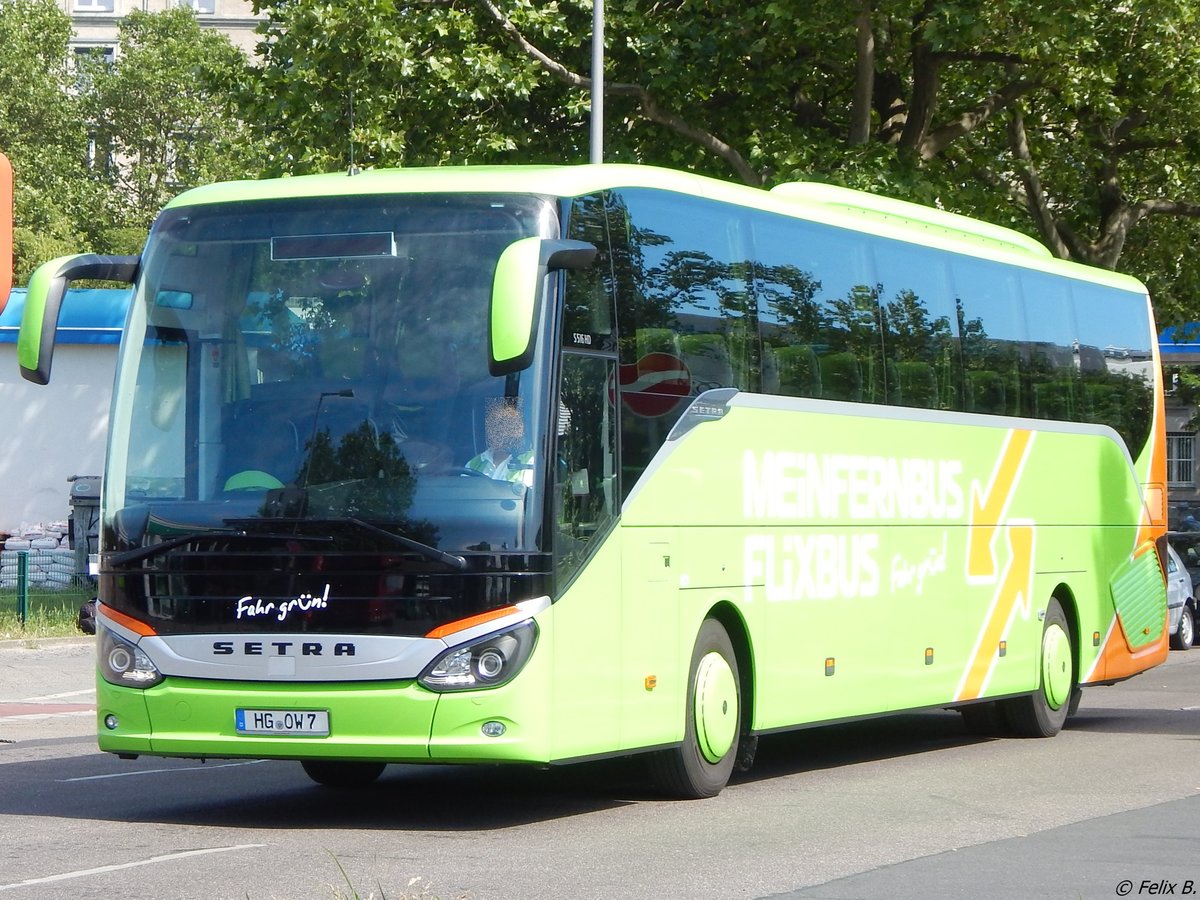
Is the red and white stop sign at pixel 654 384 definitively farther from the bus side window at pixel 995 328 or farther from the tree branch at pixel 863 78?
the tree branch at pixel 863 78

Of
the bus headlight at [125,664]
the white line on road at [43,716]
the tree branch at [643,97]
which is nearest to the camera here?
the bus headlight at [125,664]

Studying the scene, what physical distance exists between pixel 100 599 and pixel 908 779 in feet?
17.6

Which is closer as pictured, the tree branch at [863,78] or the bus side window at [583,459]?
the bus side window at [583,459]

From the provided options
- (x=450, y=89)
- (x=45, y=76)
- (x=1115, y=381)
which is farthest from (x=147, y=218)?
(x=1115, y=381)

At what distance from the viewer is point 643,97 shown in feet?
89.0

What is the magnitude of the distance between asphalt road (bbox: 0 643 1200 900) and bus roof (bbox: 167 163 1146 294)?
132 inches

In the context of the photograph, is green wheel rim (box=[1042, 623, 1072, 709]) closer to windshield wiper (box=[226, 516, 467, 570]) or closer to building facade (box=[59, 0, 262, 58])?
windshield wiper (box=[226, 516, 467, 570])

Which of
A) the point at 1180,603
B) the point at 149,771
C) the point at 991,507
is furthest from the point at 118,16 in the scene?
the point at 149,771

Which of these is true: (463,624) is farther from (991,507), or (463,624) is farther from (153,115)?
(153,115)

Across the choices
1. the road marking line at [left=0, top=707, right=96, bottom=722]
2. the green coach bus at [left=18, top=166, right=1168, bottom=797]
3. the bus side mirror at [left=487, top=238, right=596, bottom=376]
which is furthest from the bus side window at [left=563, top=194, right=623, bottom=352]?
the road marking line at [left=0, top=707, right=96, bottom=722]

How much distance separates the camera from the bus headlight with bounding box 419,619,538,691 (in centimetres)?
982

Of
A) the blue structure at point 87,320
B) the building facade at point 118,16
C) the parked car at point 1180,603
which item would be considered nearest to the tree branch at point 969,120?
the parked car at point 1180,603

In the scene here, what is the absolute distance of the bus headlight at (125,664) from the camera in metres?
10.3

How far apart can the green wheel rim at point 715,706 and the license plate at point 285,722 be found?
2.41m
